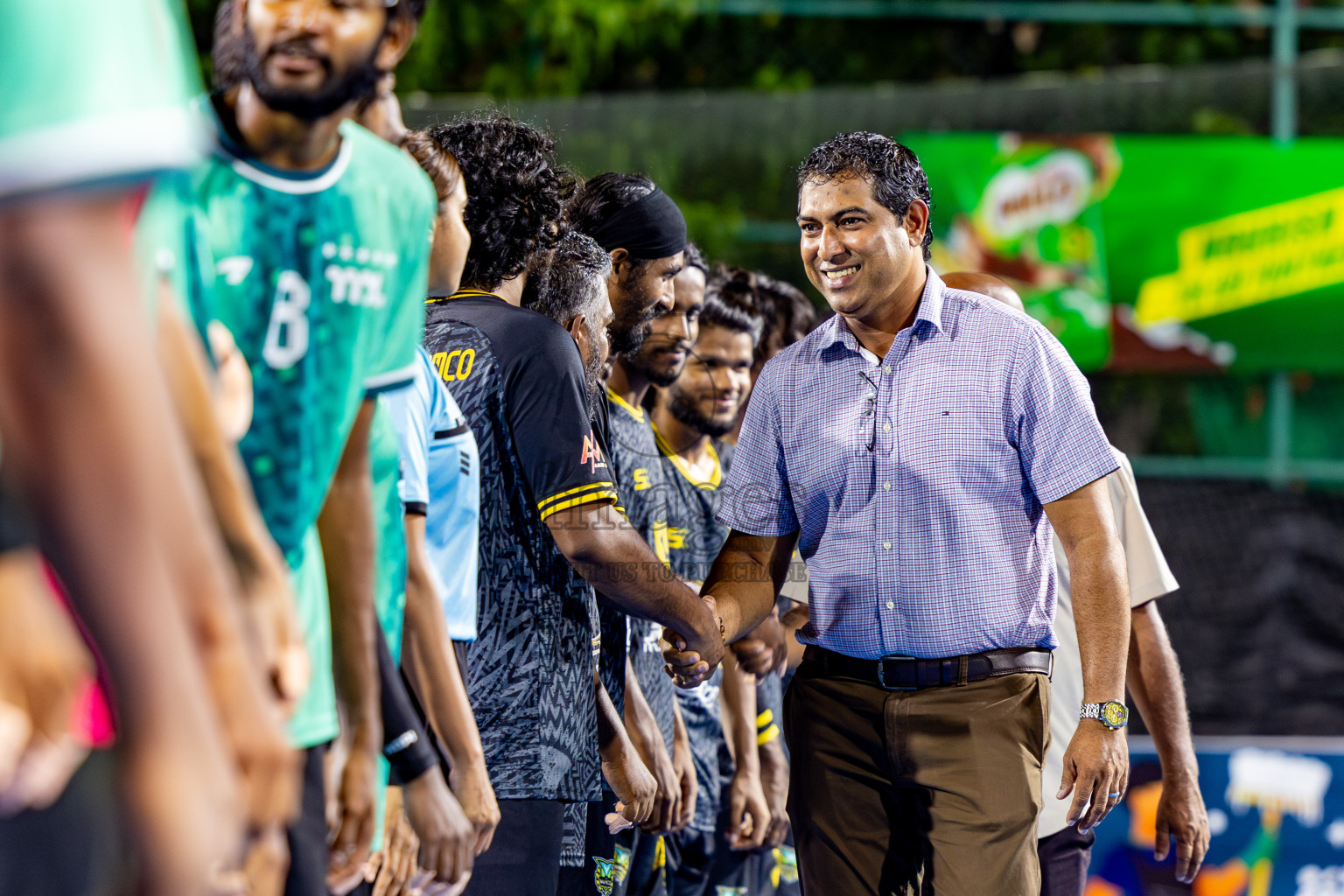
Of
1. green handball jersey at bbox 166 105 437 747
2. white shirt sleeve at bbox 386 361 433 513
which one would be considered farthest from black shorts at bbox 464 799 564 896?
green handball jersey at bbox 166 105 437 747

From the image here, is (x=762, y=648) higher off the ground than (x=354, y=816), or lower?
lower

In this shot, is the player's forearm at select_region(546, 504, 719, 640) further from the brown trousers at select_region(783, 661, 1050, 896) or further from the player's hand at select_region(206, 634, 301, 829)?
the player's hand at select_region(206, 634, 301, 829)

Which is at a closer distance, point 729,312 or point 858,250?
point 858,250

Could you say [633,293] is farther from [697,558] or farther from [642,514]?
[697,558]

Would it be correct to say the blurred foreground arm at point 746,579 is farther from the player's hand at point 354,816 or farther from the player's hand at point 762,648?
the player's hand at point 354,816

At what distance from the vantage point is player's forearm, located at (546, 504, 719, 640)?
8.93 ft

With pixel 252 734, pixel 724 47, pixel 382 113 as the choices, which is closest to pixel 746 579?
pixel 382 113

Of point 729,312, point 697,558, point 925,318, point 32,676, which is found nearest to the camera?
point 32,676

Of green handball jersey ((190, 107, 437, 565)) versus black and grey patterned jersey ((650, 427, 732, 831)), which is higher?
green handball jersey ((190, 107, 437, 565))

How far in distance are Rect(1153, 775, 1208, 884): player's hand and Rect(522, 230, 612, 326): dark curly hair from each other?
1.71m

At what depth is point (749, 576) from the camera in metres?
3.23

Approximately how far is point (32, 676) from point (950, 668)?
6.77ft

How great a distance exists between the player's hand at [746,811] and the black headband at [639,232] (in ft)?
4.99

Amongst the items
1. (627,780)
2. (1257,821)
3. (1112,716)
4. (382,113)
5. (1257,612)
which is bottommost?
(1257,612)
